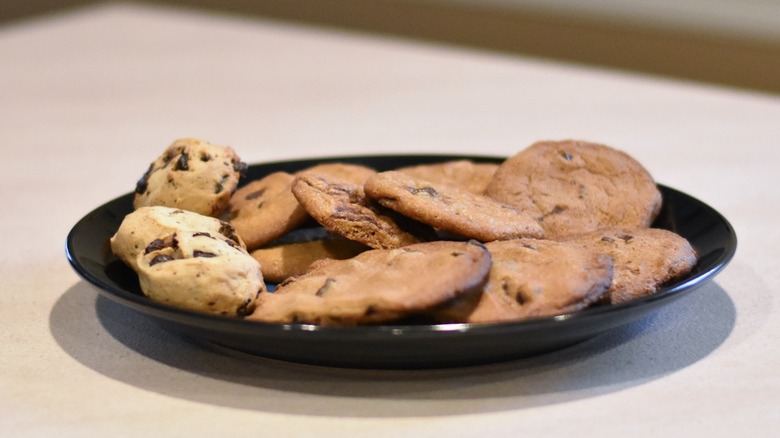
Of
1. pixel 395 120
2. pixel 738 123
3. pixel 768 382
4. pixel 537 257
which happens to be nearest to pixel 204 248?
pixel 537 257

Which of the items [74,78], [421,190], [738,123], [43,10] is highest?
[421,190]

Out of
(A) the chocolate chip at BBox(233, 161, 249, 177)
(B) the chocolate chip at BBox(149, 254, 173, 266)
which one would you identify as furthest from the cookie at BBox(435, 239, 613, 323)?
(A) the chocolate chip at BBox(233, 161, 249, 177)

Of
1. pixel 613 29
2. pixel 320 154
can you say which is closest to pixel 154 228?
Result: pixel 320 154

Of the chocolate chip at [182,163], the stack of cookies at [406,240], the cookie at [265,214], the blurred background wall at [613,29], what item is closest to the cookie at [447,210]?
the stack of cookies at [406,240]

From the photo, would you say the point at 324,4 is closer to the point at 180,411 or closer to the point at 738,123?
the point at 738,123

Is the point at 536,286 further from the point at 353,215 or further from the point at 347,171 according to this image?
the point at 347,171

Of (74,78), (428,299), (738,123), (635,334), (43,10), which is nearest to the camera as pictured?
(428,299)

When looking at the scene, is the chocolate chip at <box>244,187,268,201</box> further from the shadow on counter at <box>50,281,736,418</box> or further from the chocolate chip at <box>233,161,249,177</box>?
Answer: the shadow on counter at <box>50,281,736,418</box>
